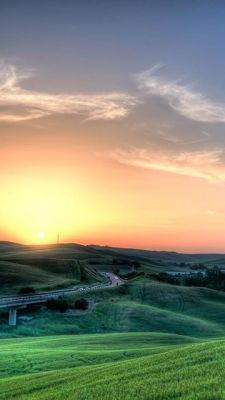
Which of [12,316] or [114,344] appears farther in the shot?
[12,316]

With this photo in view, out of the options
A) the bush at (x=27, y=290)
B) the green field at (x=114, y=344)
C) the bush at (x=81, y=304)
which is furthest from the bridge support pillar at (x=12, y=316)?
the bush at (x=27, y=290)

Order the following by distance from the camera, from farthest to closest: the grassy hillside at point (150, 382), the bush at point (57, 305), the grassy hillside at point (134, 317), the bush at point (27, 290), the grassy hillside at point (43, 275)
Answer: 1. the grassy hillside at point (43, 275)
2. the bush at point (27, 290)
3. the bush at point (57, 305)
4. the grassy hillside at point (134, 317)
5. the grassy hillside at point (150, 382)

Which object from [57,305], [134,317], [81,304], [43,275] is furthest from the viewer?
[43,275]

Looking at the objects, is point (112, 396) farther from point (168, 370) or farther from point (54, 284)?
point (54, 284)

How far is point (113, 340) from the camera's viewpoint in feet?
196

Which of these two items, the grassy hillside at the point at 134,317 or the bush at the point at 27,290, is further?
the bush at the point at 27,290

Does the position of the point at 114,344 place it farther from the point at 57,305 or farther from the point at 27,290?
the point at 27,290

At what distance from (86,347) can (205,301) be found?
8381 cm

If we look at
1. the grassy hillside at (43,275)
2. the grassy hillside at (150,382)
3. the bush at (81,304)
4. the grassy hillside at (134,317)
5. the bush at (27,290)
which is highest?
the grassy hillside at (150,382)

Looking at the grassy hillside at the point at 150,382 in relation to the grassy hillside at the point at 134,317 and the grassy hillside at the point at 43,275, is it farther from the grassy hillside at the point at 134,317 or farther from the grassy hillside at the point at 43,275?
the grassy hillside at the point at 43,275

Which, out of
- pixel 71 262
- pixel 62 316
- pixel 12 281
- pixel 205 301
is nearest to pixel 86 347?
pixel 62 316

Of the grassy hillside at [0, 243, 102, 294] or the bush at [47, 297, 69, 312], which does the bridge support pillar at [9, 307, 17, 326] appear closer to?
the bush at [47, 297, 69, 312]

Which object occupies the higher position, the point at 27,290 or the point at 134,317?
the point at 27,290

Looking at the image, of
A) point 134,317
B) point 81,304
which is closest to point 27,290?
point 81,304
